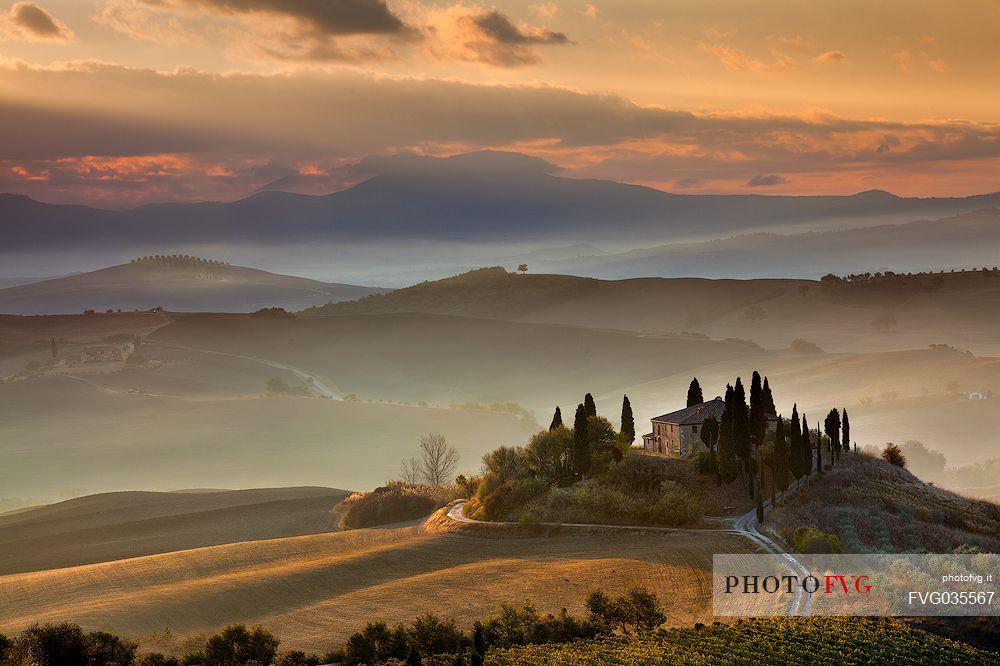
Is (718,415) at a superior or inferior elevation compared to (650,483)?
superior

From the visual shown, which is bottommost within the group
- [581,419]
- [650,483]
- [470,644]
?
[470,644]

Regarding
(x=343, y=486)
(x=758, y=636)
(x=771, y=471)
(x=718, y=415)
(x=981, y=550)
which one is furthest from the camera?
(x=343, y=486)

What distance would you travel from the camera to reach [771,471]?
72.9 m

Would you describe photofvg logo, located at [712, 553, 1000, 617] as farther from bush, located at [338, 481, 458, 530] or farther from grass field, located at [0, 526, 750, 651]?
bush, located at [338, 481, 458, 530]

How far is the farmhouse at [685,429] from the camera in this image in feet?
263

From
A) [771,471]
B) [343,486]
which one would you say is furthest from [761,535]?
[343,486]

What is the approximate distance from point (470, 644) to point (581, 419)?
3720 centimetres

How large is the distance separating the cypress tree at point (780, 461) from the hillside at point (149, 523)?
4166 cm

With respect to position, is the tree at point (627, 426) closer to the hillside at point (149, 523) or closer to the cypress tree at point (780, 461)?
the cypress tree at point (780, 461)

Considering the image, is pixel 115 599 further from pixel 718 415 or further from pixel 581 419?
pixel 718 415

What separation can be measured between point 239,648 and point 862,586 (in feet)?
97.4

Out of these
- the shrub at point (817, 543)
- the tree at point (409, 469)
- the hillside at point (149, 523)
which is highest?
the tree at point (409, 469)

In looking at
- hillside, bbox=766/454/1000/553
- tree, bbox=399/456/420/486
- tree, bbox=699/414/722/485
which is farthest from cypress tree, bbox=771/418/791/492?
tree, bbox=399/456/420/486

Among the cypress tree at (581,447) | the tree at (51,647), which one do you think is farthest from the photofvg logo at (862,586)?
the tree at (51,647)
